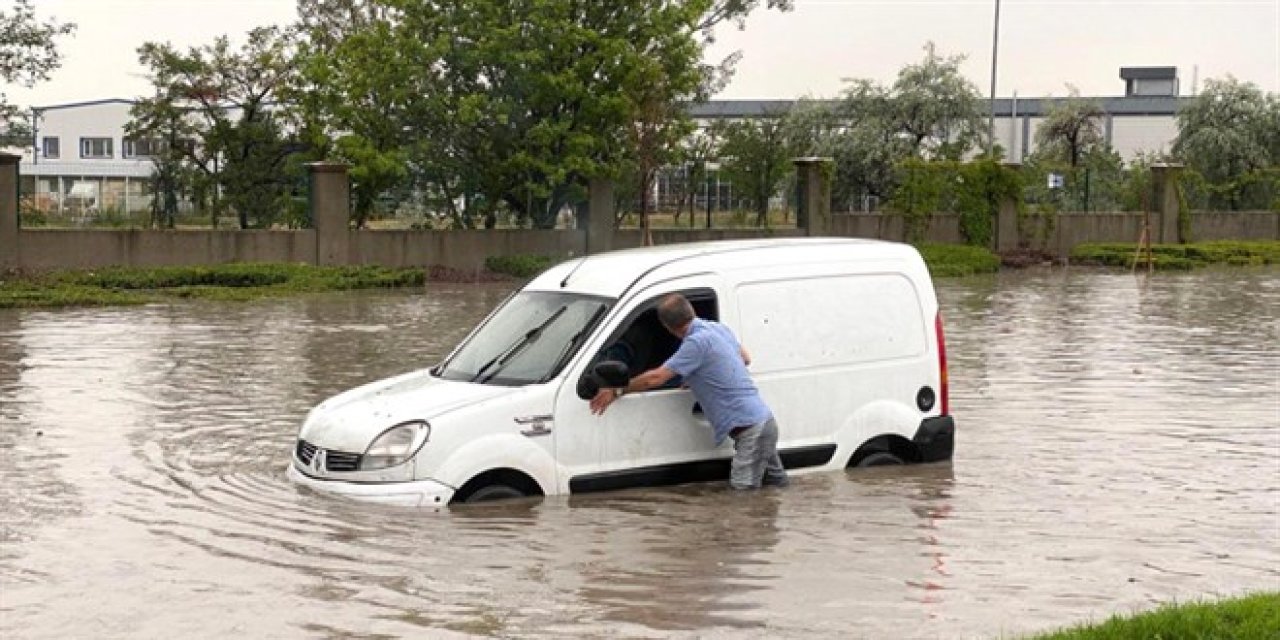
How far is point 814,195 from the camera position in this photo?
4538 cm

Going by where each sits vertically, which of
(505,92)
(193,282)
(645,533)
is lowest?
(645,533)

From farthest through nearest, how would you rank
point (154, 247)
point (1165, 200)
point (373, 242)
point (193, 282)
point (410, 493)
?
point (1165, 200) → point (373, 242) → point (154, 247) → point (193, 282) → point (410, 493)

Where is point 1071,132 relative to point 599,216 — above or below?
above

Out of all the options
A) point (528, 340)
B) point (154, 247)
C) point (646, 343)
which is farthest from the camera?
point (154, 247)

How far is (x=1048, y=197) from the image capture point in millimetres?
54594

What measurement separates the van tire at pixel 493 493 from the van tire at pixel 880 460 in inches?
103

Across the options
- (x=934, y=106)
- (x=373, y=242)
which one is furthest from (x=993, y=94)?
(x=373, y=242)

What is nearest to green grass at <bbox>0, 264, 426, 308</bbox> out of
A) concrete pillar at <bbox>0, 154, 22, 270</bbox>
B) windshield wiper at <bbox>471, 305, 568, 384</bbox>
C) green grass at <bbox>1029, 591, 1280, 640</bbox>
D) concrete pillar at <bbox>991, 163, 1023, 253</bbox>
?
concrete pillar at <bbox>0, 154, 22, 270</bbox>

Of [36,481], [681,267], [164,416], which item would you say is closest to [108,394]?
[164,416]

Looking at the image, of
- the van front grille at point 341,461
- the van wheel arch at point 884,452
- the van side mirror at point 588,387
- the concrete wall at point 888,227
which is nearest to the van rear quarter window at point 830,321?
the van wheel arch at point 884,452

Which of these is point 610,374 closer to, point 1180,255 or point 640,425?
point 640,425

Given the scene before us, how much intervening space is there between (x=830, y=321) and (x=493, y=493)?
2662mm

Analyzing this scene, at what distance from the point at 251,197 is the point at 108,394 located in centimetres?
2631

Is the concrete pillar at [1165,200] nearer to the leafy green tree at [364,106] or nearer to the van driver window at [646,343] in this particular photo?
the leafy green tree at [364,106]
